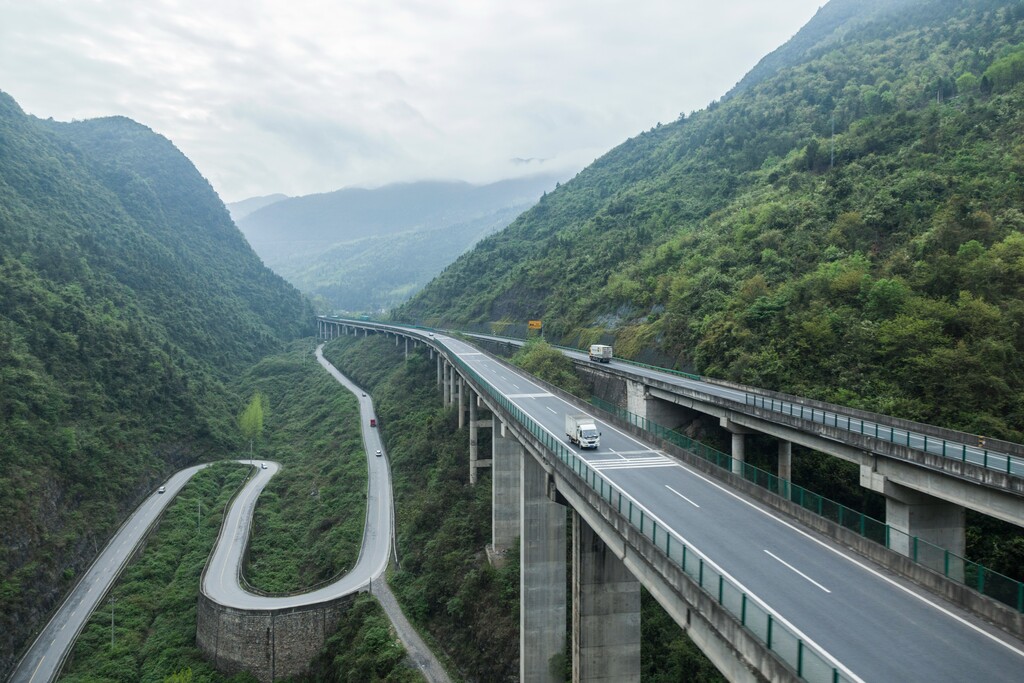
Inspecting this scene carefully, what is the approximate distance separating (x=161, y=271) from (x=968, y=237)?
135m

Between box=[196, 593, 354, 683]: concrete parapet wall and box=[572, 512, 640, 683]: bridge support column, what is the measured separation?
2172 centimetres

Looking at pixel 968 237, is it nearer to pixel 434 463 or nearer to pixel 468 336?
pixel 434 463

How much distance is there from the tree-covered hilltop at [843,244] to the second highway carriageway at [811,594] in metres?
16.5

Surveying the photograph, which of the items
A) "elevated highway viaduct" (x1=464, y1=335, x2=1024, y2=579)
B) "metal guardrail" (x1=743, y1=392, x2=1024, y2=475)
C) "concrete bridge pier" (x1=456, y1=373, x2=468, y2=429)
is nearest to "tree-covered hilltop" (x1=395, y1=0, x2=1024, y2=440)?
"metal guardrail" (x1=743, y1=392, x2=1024, y2=475)

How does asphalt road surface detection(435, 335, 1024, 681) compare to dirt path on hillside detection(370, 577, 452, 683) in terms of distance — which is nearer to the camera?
asphalt road surface detection(435, 335, 1024, 681)

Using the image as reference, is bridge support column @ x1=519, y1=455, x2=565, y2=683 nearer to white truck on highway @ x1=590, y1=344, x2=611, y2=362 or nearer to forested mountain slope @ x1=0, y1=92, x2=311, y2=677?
white truck on highway @ x1=590, y1=344, x2=611, y2=362

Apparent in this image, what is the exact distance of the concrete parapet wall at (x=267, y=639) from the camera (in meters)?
38.0

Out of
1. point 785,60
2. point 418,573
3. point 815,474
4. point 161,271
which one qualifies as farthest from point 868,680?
point 785,60

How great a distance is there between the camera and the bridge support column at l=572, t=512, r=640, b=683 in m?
24.9

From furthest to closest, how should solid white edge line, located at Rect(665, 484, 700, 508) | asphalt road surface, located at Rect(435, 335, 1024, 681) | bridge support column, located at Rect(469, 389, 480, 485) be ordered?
bridge support column, located at Rect(469, 389, 480, 485) → solid white edge line, located at Rect(665, 484, 700, 508) → asphalt road surface, located at Rect(435, 335, 1024, 681)

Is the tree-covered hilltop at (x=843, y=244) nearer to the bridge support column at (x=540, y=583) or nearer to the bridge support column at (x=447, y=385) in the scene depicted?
the bridge support column at (x=447, y=385)

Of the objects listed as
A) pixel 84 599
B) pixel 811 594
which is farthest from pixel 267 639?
pixel 811 594

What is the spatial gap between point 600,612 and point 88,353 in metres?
71.1

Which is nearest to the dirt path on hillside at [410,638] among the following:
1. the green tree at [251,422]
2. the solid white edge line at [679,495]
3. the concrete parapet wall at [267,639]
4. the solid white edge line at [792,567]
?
the concrete parapet wall at [267,639]
